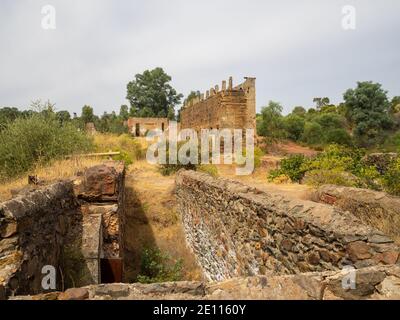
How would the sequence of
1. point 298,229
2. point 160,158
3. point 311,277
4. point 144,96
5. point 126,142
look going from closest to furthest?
point 311,277 → point 298,229 → point 160,158 → point 126,142 → point 144,96

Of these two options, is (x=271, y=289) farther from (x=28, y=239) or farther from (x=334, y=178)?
(x=334, y=178)

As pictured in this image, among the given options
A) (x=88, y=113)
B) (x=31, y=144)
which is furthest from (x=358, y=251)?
(x=88, y=113)

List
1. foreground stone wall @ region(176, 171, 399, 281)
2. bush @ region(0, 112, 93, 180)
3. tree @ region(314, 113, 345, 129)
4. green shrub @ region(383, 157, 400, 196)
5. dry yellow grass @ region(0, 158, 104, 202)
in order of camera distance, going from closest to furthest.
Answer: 1. foreground stone wall @ region(176, 171, 399, 281)
2. dry yellow grass @ region(0, 158, 104, 202)
3. green shrub @ region(383, 157, 400, 196)
4. bush @ region(0, 112, 93, 180)
5. tree @ region(314, 113, 345, 129)

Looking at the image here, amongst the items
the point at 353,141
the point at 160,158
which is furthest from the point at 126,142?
the point at 353,141

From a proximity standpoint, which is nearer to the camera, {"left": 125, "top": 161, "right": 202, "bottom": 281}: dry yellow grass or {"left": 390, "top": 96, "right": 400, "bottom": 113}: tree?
{"left": 125, "top": 161, "right": 202, "bottom": 281}: dry yellow grass

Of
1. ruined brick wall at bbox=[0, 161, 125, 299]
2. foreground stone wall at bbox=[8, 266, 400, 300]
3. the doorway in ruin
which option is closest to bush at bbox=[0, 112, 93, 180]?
ruined brick wall at bbox=[0, 161, 125, 299]

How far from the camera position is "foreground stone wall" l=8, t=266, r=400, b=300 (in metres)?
1.99

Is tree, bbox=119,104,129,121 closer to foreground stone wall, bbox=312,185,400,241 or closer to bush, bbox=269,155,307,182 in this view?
bush, bbox=269,155,307,182

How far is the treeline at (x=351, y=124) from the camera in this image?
107ft

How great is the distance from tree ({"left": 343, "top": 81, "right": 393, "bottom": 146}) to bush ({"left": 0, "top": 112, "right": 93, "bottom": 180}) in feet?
101

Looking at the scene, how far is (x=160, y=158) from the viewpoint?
18.7 m

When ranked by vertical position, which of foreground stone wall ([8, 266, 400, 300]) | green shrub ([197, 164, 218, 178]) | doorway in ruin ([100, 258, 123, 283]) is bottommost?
doorway in ruin ([100, 258, 123, 283])
